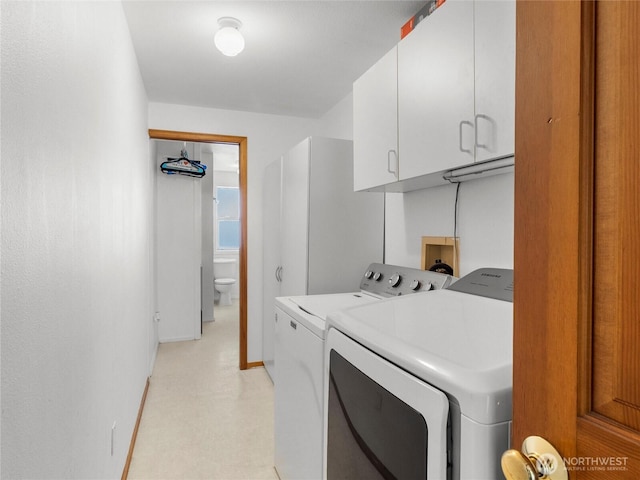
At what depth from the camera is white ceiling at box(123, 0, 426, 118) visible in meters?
1.85

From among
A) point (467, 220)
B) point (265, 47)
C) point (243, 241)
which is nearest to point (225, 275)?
point (243, 241)

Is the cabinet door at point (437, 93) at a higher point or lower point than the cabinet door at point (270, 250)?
higher

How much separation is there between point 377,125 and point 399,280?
782mm

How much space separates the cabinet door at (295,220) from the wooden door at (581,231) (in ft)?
6.32

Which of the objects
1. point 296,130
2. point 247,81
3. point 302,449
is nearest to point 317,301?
point 302,449

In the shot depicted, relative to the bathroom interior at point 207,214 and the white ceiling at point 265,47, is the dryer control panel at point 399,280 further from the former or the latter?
the bathroom interior at point 207,214

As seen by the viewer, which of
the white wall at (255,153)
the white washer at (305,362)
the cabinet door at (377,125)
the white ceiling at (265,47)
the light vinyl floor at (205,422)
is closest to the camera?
the white washer at (305,362)

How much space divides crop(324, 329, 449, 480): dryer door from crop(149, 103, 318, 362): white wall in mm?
2380

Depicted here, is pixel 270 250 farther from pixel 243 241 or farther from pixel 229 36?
pixel 229 36

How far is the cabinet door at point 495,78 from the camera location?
109 centimetres

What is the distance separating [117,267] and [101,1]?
109 cm

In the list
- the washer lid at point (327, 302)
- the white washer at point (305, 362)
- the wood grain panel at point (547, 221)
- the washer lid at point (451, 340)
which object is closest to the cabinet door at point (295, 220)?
the washer lid at point (327, 302)

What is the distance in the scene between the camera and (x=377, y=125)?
5.85 ft

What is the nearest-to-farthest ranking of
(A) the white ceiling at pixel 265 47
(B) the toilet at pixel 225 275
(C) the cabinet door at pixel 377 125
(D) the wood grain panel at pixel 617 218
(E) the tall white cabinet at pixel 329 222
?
(D) the wood grain panel at pixel 617 218
(C) the cabinet door at pixel 377 125
(A) the white ceiling at pixel 265 47
(E) the tall white cabinet at pixel 329 222
(B) the toilet at pixel 225 275
